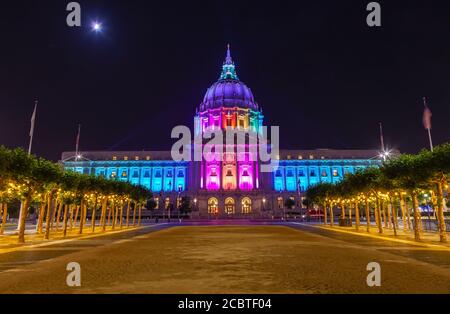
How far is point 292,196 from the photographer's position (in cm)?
11681

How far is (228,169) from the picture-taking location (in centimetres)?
11794

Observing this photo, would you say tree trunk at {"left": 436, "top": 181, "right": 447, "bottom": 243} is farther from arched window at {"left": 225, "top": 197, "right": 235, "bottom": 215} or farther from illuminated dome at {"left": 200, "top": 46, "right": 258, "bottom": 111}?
illuminated dome at {"left": 200, "top": 46, "right": 258, "bottom": 111}

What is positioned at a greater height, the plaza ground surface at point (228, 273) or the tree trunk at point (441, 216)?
the tree trunk at point (441, 216)

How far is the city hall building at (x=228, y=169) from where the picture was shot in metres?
109

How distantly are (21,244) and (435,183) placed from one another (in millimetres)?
35511

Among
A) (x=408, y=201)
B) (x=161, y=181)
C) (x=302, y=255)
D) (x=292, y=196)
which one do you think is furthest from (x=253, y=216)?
(x=302, y=255)

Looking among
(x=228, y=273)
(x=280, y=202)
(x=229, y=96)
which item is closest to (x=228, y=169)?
(x=280, y=202)

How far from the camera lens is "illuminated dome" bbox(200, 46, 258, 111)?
140250 millimetres

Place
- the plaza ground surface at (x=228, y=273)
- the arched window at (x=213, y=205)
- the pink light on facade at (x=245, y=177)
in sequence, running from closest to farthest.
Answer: the plaza ground surface at (x=228, y=273) → the arched window at (x=213, y=205) → the pink light on facade at (x=245, y=177)

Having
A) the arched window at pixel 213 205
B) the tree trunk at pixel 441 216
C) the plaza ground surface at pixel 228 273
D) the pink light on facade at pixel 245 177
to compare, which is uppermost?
the pink light on facade at pixel 245 177

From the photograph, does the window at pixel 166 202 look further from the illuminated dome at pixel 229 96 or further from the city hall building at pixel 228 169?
the illuminated dome at pixel 229 96

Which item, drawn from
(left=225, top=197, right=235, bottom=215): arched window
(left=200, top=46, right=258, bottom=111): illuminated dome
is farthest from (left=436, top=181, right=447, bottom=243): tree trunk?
(left=200, top=46, right=258, bottom=111): illuminated dome

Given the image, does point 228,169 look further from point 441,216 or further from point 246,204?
point 441,216

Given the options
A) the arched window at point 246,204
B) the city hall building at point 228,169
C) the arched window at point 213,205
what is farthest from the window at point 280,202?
the arched window at point 213,205
